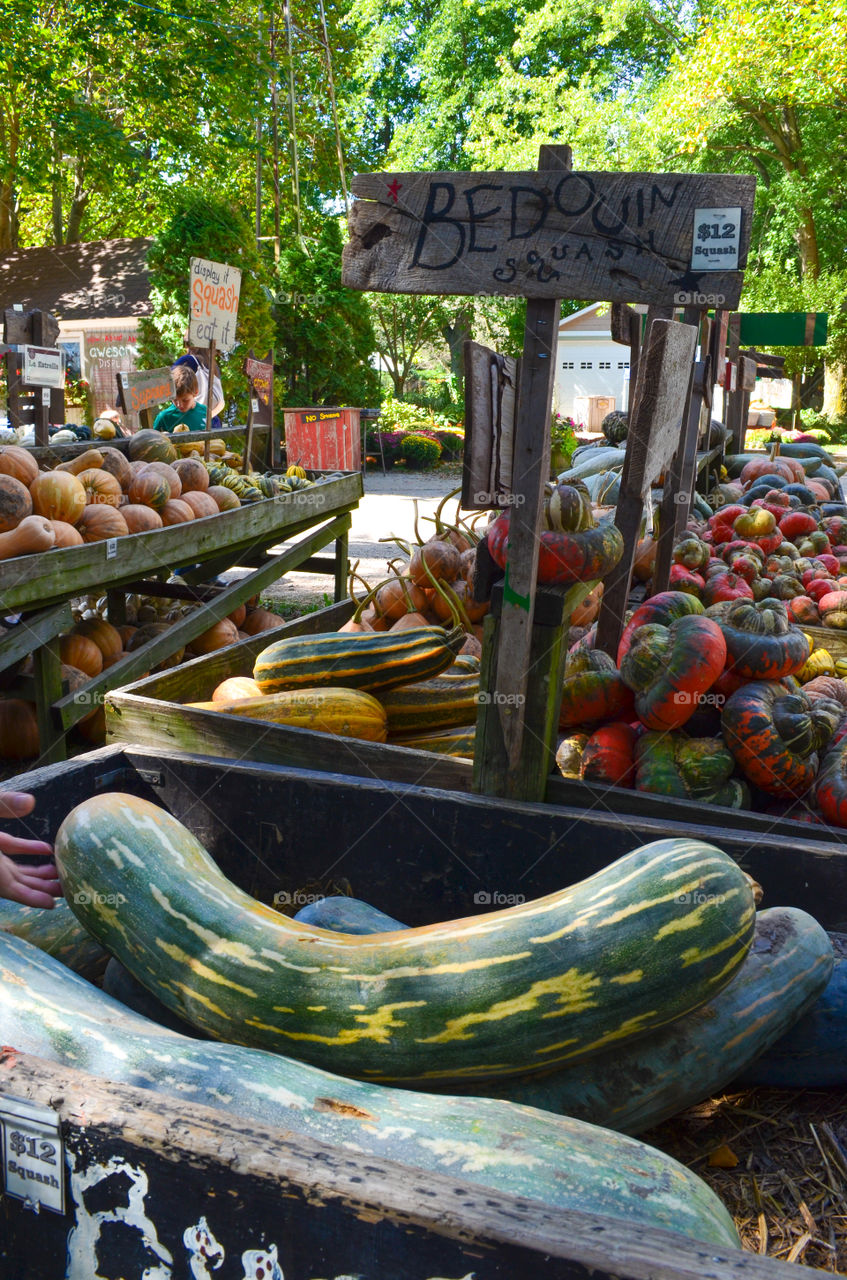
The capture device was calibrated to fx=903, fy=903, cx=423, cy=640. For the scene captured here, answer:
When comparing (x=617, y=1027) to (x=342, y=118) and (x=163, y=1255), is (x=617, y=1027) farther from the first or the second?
(x=342, y=118)

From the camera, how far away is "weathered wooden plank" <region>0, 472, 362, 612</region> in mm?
3894

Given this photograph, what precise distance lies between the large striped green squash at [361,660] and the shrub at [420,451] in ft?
58.5

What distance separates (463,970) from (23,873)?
3.17 feet

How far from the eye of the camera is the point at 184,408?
762 cm

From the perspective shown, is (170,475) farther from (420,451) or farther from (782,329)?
(420,451)

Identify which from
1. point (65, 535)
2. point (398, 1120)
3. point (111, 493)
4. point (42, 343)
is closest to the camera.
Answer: point (398, 1120)

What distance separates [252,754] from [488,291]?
1367 millimetres

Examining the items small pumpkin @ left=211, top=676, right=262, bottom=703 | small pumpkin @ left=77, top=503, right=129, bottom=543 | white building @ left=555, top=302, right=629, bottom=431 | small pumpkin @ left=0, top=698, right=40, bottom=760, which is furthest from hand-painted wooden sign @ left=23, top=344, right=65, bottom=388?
white building @ left=555, top=302, right=629, bottom=431

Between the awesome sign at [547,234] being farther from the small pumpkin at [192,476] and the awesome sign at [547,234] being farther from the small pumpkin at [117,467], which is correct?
the small pumpkin at [192,476]

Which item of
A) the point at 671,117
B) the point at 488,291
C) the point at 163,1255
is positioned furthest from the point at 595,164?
the point at 163,1255

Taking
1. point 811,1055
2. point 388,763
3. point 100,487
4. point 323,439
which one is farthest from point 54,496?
point 323,439

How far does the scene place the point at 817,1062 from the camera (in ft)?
5.41

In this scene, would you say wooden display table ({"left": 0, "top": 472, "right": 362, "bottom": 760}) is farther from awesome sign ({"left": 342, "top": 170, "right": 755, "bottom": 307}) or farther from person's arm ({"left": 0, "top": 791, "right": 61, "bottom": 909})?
awesome sign ({"left": 342, "top": 170, "right": 755, "bottom": 307})

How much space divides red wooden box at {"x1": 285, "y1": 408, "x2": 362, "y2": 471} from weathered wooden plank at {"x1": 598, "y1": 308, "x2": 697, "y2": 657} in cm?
1209
